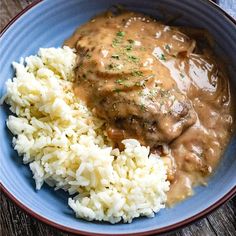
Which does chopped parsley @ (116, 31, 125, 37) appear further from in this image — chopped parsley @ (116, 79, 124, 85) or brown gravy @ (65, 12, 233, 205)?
chopped parsley @ (116, 79, 124, 85)

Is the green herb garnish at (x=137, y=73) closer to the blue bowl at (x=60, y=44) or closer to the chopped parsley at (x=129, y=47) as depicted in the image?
the chopped parsley at (x=129, y=47)

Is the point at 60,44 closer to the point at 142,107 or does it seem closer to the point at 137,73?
the point at 137,73

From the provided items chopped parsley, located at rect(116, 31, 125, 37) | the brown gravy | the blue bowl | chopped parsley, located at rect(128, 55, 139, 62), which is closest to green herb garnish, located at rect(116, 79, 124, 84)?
the brown gravy

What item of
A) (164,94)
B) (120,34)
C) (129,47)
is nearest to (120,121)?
(164,94)

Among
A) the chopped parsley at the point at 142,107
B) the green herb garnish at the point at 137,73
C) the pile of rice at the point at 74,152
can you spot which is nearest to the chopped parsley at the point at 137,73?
the green herb garnish at the point at 137,73

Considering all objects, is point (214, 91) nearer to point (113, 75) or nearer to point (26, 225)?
point (113, 75)

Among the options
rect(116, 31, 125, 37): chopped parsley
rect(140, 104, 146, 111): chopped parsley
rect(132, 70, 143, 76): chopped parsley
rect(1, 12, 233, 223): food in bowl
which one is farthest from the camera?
rect(116, 31, 125, 37): chopped parsley

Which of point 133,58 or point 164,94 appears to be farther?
point 133,58
